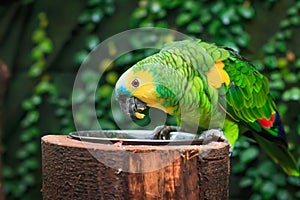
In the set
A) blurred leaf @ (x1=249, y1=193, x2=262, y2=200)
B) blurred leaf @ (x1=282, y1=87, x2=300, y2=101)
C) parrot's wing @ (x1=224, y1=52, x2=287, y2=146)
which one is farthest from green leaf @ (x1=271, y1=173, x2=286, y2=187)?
parrot's wing @ (x1=224, y1=52, x2=287, y2=146)

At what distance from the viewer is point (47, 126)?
3078 mm

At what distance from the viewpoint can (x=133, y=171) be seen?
121 centimetres

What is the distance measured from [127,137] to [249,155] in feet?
4.43

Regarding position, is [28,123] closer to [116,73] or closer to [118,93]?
[116,73]

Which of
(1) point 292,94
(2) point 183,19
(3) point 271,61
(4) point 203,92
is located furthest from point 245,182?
(4) point 203,92

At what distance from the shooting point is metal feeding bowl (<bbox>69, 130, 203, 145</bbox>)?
4.28 ft

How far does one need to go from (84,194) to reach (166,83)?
0.51m

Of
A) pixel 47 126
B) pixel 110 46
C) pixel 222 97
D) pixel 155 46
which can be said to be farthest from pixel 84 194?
pixel 47 126

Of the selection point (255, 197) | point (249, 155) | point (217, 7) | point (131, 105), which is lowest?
point (255, 197)

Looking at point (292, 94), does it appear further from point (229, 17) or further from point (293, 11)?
point (229, 17)

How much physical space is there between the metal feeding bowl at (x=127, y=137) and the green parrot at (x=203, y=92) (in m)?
0.07

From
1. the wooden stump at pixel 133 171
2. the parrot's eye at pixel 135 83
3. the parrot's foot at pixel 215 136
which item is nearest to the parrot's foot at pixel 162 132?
the parrot's foot at pixel 215 136

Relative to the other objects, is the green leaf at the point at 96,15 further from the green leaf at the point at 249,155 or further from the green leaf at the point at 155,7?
the green leaf at the point at 249,155

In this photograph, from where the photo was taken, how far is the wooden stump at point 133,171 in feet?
→ 3.97
